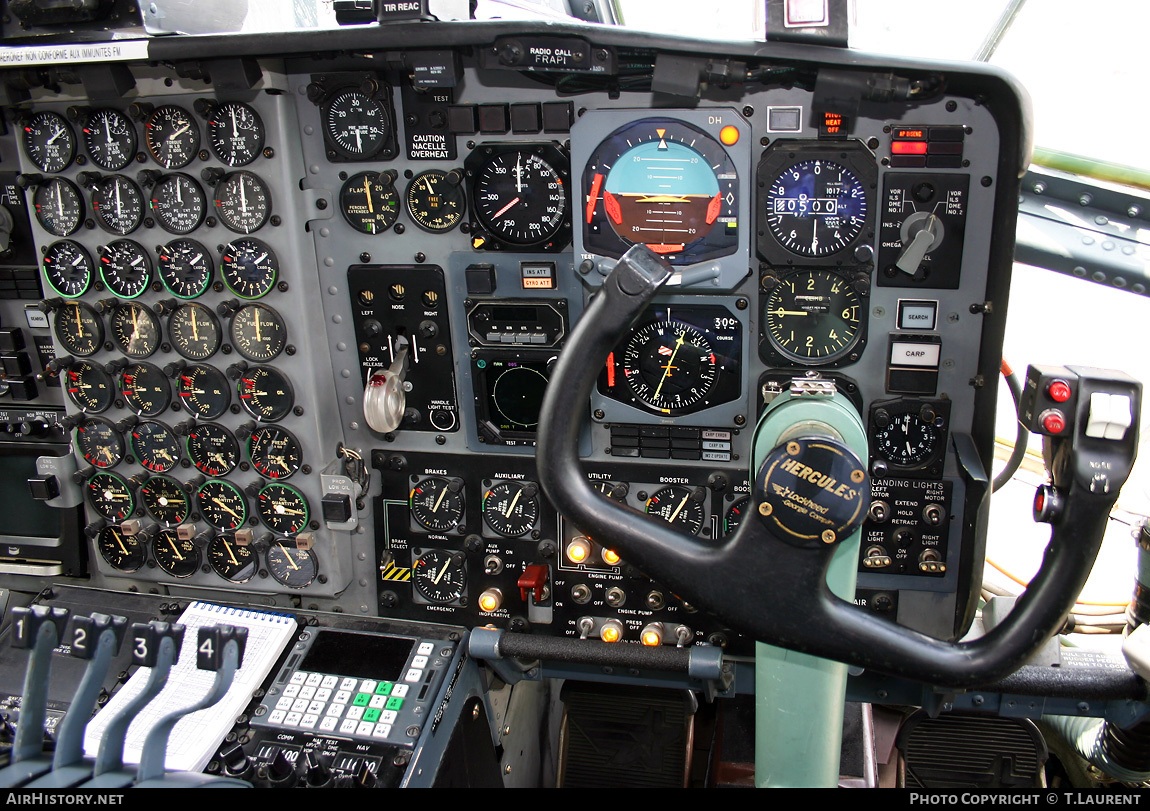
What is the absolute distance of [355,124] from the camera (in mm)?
2436

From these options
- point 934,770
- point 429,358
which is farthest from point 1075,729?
point 429,358

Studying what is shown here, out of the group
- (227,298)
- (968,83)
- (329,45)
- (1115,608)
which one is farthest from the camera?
(1115,608)

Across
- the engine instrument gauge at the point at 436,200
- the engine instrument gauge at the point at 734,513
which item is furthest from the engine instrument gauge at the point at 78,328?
the engine instrument gauge at the point at 734,513

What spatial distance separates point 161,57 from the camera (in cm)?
219

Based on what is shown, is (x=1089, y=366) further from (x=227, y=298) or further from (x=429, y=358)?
(x=227, y=298)

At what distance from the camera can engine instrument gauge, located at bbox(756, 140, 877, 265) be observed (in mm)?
2188

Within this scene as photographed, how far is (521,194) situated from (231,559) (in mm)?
1680

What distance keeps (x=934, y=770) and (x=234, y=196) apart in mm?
3155

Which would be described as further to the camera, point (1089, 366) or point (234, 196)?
point (234, 196)

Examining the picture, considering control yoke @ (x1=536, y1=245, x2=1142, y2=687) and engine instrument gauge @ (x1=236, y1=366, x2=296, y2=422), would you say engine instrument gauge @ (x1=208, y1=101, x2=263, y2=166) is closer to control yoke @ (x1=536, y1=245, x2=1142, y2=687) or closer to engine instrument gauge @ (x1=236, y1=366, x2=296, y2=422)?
engine instrument gauge @ (x1=236, y1=366, x2=296, y2=422)

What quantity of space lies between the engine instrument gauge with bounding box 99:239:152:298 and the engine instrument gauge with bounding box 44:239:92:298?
0.06 meters

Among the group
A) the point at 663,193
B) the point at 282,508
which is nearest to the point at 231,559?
the point at 282,508

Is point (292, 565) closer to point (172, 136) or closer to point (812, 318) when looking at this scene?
point (172, 136)

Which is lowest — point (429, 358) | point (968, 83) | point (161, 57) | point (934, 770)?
point (934, 770)
